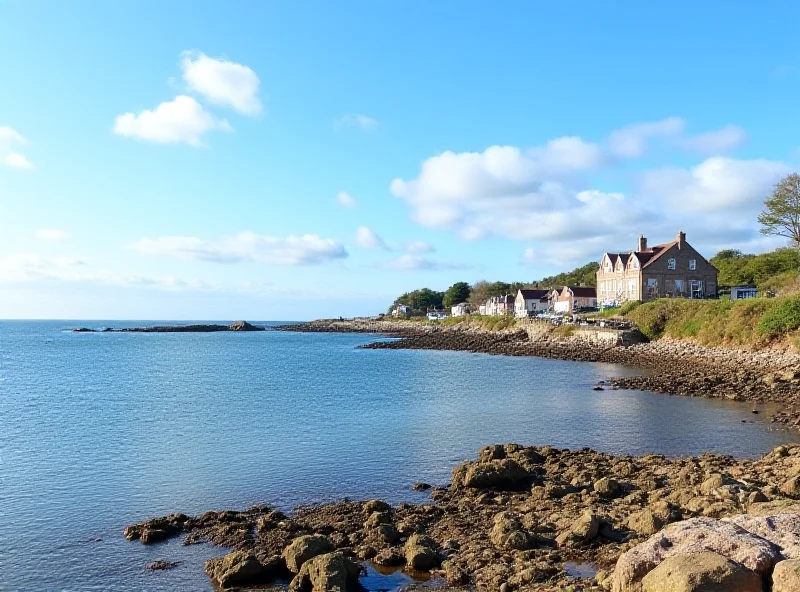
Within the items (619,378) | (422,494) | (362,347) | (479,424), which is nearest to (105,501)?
(422,494)

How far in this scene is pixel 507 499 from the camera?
52.9ft

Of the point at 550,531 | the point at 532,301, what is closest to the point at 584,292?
the point at 532,301

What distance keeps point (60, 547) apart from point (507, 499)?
10864 mm

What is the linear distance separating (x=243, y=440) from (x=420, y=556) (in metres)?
14.8

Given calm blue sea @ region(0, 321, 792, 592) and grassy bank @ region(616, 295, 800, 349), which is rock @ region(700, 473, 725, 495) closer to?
calm blue sea @ region(0, 321, 792, 592)

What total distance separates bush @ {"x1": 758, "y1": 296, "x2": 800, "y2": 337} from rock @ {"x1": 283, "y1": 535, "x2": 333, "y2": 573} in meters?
45.2

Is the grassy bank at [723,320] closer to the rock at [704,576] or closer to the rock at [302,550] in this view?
the rock at [704,576]

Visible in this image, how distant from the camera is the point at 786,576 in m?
7.70

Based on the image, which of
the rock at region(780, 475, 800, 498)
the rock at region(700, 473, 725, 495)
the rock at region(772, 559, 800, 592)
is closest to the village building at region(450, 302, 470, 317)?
the rock at region(700, 473, 725, 495)

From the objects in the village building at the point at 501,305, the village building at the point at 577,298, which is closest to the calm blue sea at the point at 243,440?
the village building at the point at 577,298

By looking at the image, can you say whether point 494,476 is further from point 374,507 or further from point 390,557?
point 390,557

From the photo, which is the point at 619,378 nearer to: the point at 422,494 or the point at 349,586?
the point at 422,494

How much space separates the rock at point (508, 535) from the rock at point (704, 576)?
418 cm

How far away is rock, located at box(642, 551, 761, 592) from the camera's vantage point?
775cm
